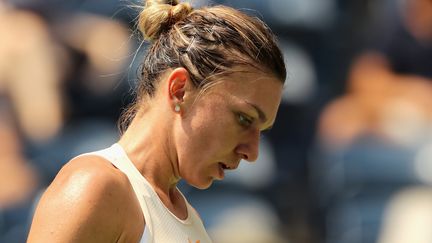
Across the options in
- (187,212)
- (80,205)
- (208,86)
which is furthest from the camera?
(187,212)

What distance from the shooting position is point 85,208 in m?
1.48

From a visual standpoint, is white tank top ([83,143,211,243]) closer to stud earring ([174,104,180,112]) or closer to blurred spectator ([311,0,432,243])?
stud earring ([174,104,180,112])

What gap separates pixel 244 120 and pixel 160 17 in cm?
→ 26

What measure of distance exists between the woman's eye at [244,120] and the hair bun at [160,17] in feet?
0.75

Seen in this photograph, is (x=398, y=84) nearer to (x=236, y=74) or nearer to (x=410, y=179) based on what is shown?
(x=410, y=179)

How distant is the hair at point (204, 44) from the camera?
5.50 feet

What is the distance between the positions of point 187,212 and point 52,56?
2.10 metres

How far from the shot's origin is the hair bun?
1764 mm

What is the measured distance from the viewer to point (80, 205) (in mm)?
1480

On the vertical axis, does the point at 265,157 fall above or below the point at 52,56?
below

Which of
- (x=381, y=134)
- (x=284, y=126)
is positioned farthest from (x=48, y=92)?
(x=381, y=134)

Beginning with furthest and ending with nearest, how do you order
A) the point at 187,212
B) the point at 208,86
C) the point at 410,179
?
the point at 410,179 < the point at 187,212 < the point at 208,86

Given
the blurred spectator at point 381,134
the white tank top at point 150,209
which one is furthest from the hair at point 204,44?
the blurred spectator at point 381,134

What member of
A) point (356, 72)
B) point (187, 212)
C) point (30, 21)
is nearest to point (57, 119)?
point (30, 21)
